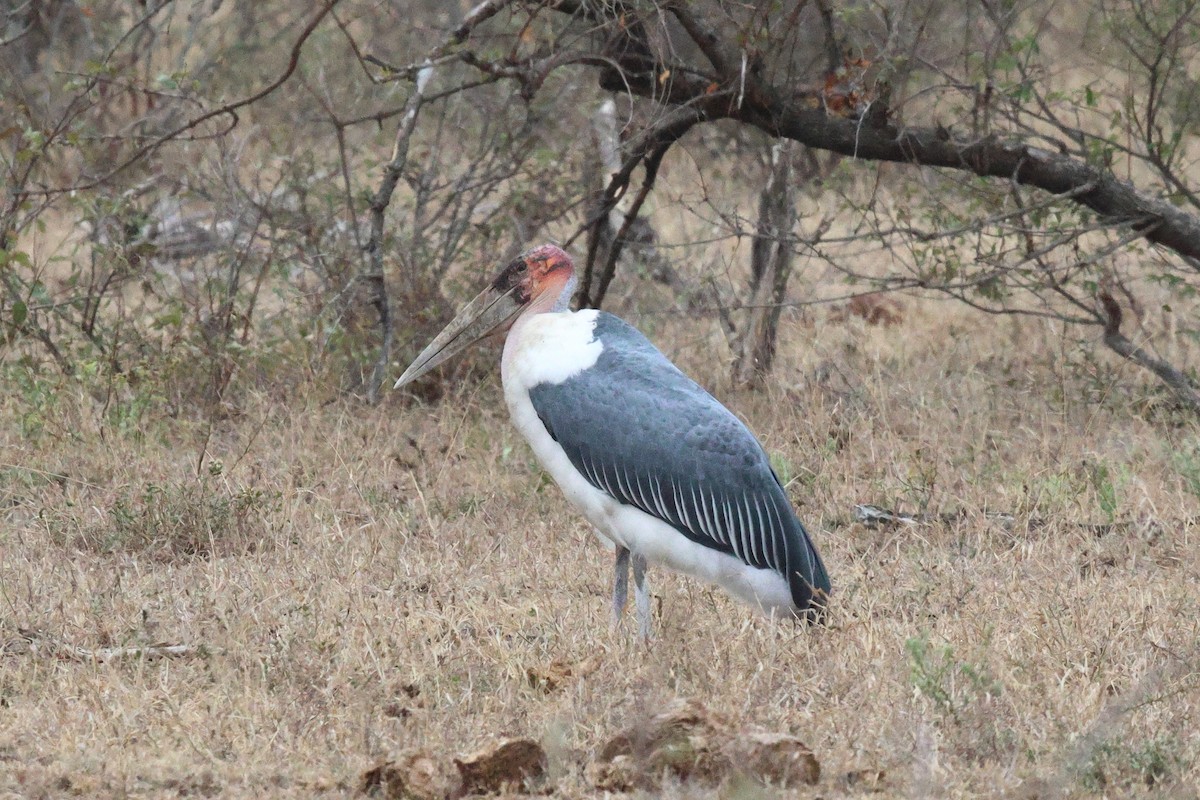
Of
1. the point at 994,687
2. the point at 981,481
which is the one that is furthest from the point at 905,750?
the point at 981,481

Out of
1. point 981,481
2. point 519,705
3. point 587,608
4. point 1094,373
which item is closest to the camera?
point 519,705

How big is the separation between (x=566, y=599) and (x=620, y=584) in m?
0.32

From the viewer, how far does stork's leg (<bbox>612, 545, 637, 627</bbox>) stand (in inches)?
164

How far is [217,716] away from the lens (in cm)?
352

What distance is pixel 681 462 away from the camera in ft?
13.4

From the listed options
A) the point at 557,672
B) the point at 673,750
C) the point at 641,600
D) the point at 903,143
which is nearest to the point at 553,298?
the point at 641,600

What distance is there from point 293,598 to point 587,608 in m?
0.77

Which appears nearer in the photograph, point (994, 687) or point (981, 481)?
point (994, 687)

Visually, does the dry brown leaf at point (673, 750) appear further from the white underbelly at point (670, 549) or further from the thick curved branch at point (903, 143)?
the thick curved branch at point (903, 143)

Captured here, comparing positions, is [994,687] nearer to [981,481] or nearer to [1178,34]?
[981,481]

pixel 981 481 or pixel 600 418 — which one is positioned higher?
pixel 600 418

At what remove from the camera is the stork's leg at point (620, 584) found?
4156mm

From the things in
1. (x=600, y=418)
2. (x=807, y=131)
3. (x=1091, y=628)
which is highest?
(x=807, y=131)

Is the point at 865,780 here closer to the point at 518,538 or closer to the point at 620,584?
the point at 620,584
